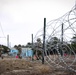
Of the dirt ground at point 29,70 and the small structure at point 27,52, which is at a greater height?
the small structure at point 27,52

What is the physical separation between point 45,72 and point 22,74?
1.18m

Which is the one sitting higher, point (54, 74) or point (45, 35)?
point (45, 35)

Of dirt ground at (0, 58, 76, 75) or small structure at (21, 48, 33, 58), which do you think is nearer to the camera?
dirt ground at (0, 58, 76, 75)

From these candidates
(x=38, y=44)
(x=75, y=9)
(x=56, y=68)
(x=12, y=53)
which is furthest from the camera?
(x=12, y=53)

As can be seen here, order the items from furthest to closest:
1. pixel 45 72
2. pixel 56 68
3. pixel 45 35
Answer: pixel 45 35 → pixel 56 68 → pixel 45 72

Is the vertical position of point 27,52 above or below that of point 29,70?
above

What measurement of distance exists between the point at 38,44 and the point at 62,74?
7.69 m

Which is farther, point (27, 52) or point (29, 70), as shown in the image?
point (27, 52)

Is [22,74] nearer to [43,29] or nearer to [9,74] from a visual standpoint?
[9,74]

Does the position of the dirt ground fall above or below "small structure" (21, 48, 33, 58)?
below

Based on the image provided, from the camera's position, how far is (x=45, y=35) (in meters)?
15.2

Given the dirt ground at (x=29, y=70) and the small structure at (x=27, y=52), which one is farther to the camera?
the small structure at (x=27, y=52)

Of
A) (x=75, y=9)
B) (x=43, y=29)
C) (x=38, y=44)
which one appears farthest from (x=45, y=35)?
(x=75, y=9)

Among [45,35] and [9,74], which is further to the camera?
[45,35]
